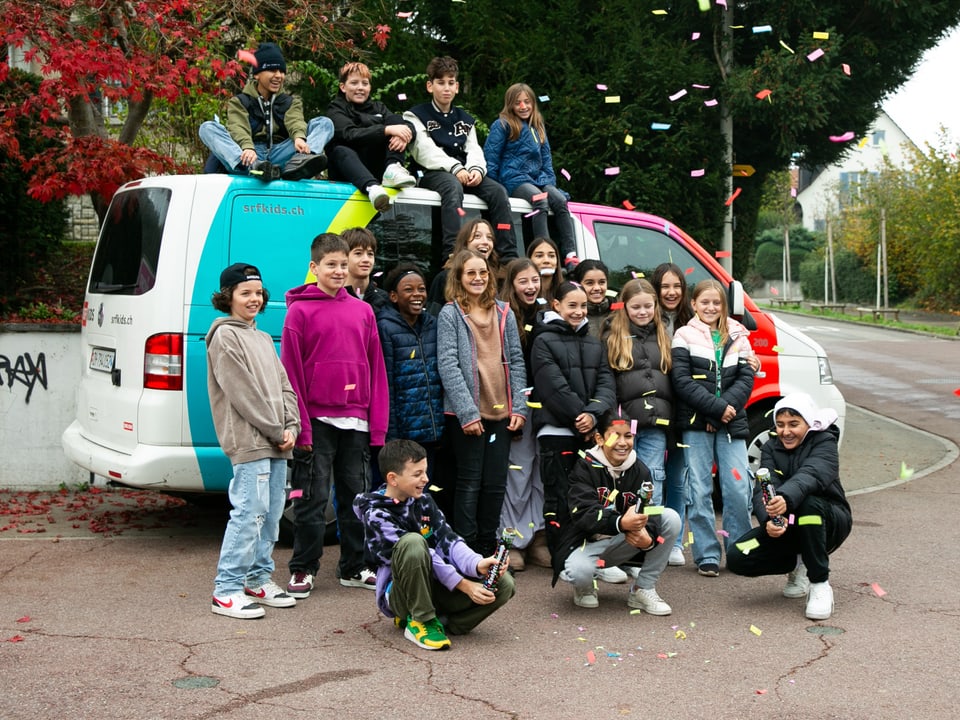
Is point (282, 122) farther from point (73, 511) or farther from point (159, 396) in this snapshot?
point (73, 511)

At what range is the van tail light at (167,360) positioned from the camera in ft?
23.1

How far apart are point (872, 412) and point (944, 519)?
7.21 m

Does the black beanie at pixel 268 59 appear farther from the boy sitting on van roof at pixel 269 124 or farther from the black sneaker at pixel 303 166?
the black sneaker at pixel 303 166

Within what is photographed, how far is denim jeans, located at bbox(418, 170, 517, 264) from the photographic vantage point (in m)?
7.71

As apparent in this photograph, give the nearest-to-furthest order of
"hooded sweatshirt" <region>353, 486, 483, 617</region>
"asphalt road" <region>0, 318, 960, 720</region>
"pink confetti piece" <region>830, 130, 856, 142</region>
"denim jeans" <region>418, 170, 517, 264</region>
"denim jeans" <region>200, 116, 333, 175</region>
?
"asphalt road" <region>0, 318, 960, 720</region>, "hooded sweatshirt" <region>353, 486, 483, 617</region>, "denim jeans" <region>200, 116, 333, 175</region>, "denim jeans" <region>418, 170, 517, 264</region>, "pink confetti piece" <region>830, 130, 856, 142</region>

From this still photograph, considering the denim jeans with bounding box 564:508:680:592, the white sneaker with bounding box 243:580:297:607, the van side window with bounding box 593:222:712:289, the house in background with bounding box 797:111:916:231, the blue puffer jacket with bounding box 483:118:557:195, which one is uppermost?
the house in background with bounding box 797:111:916:231

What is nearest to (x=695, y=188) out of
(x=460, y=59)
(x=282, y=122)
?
(x=460, y=59)

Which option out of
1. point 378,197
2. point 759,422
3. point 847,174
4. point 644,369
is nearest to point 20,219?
point 378,197

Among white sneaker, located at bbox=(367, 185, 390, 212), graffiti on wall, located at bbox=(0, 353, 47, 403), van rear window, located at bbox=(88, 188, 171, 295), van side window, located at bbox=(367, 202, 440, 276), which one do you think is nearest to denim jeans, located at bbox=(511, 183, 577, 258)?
van side window, located at bbox=(367, 202, 440, 276)

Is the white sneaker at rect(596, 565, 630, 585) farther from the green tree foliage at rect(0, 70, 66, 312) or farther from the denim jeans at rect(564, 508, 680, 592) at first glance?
the green tree foliage at rect(0, 70, 66, 312)

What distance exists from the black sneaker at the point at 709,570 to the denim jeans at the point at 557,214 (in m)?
2.32

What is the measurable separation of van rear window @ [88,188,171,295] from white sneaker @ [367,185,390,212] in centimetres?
123

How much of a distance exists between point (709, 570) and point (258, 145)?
13.1ft

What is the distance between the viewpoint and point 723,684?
4996 mm
